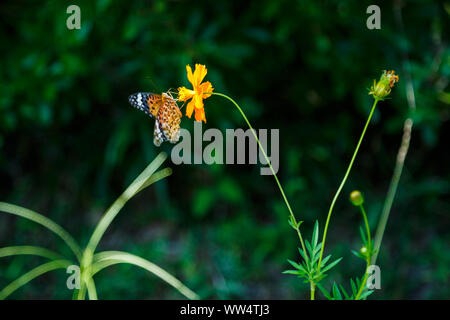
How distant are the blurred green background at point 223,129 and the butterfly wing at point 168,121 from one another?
0.69 metres

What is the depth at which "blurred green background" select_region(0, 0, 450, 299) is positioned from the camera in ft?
4.94

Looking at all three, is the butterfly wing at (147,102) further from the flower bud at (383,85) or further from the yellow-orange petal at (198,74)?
the flower bud at (383,85)

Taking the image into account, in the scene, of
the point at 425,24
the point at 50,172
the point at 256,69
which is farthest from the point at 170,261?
the point at 425,24

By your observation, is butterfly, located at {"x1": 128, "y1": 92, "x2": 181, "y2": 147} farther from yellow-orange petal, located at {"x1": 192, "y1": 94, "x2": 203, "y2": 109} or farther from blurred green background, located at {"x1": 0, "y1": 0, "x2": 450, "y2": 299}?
blurred green background, located at {"x1": 0, "y1": 0, "x2": 450, "y2": 299}

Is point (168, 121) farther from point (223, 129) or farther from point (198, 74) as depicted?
point (223, 129)

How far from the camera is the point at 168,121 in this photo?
0.75 m

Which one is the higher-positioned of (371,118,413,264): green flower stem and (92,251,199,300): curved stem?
(371,118,413,264): green flower stem

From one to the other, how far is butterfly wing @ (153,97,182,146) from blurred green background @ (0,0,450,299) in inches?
27.2

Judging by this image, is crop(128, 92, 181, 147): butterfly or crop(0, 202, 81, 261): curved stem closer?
crop(128, 92, 181, 147): butterfly

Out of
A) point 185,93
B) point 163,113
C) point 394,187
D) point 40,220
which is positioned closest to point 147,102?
point 163,113

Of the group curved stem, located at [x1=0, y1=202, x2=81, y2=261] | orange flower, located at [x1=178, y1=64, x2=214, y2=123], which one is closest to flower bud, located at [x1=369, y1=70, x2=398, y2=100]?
orange flower, located at [x1=178, y1=64, x2=214, y2=123]

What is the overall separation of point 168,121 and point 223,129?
83cm

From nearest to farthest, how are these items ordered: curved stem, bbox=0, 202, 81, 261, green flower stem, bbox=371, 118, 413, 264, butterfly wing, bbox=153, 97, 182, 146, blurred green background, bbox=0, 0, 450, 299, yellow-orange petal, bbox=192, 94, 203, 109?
1. yellow-orange petal, bbox=192, 94, 203, 109
2. butterfly wing, bbox=153, 97, 182, 146
3. curved stem, bbox=0, 202, 81, 261
4. green flower stem, bbox=371, 118, 413, 264
5. blurred green background, bbox=0, 0, 450, 299

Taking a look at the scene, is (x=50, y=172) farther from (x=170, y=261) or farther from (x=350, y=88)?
(x=350, y=88)
